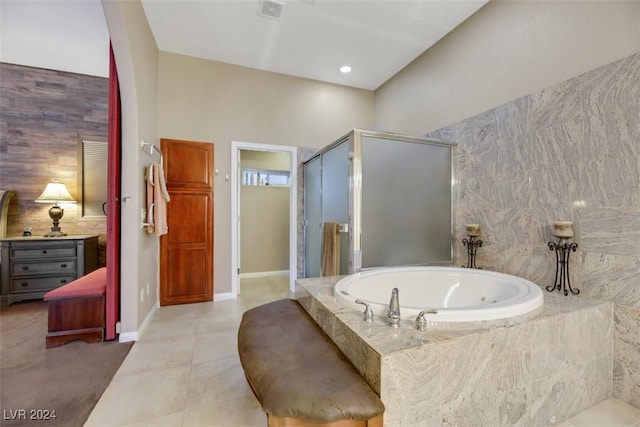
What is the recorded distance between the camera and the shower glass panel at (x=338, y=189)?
2557mm

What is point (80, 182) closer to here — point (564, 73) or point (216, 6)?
point (216, 6)

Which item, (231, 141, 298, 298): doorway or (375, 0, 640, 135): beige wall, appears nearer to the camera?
(375, 0, 640, 135): beige wall

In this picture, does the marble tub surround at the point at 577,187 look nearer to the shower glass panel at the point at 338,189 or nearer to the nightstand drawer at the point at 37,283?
the shower glass panel at the point at 338,189

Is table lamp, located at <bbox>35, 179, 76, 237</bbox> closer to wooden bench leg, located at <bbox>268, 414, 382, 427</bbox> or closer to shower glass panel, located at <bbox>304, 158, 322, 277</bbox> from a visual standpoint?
shower glass panel, located at <bbox>304, 158, 322, 277</bbox>

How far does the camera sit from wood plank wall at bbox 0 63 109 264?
3.24 m

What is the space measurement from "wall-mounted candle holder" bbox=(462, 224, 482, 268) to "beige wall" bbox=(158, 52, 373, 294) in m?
2.23

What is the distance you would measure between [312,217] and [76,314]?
2.40 metres

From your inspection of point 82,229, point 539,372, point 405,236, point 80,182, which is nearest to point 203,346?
point 405,236

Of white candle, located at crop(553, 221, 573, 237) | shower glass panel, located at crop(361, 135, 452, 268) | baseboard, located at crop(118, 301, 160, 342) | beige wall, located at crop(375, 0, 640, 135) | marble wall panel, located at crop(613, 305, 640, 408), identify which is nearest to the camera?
marble wall panel, located at crop(613, 305, 640, 408)

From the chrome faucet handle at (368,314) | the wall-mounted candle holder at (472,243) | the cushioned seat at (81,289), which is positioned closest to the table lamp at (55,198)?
the cushioned seat at (81,289)

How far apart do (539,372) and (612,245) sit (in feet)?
3.24

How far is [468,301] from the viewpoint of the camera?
2.15 metres

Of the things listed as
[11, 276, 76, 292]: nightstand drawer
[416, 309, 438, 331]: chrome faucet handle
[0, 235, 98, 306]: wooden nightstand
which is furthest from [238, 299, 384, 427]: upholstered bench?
[11, 276, 76, 292]: nightstand drawer

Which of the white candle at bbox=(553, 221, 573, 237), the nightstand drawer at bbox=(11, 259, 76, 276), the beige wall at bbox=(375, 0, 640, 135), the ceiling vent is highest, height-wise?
the ceiling vent
